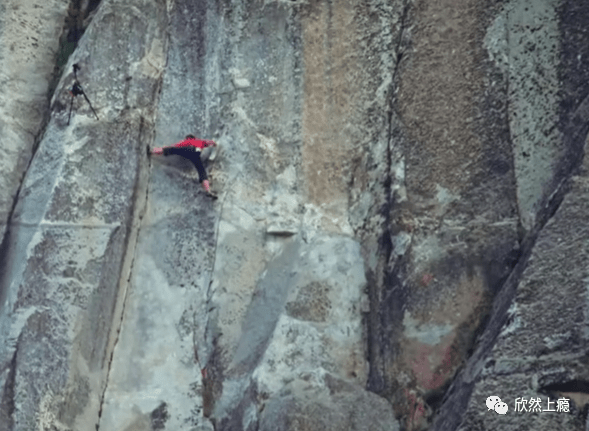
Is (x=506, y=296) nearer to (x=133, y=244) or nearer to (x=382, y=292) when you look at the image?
(x=382, y=292)

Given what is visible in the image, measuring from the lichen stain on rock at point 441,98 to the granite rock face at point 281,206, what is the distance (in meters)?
0.02

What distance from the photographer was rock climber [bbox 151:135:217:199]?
969 centimetres

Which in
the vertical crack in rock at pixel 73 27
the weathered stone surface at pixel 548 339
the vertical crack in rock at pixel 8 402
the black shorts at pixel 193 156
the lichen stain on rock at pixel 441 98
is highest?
the vertical crack in rock at pixel 73 27

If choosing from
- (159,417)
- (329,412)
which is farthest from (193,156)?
(329,412)

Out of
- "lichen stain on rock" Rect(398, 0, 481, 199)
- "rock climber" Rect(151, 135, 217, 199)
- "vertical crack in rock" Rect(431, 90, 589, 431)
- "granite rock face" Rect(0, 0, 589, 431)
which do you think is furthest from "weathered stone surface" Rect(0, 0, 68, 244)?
"vertical crack in rock" Rect(431, 90, 589, 431)

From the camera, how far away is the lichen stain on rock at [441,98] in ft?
29.1

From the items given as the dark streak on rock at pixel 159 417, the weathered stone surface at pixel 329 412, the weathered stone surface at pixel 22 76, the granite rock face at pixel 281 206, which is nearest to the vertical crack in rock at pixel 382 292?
the granite rock face at pixel 281 206

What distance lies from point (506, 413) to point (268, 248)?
123 inches

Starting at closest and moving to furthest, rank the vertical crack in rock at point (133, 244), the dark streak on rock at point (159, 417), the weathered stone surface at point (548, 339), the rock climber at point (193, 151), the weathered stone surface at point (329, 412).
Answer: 1. the weathered stone surface at point (548, 339)
2. the weathered stone surface at point (329, 412)
3. the dark streak on rock at point (159, 417)
4. the vertical crack in rock at point (133, 244)
5. the rock climber at point (193, 151)

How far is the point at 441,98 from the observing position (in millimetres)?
9117

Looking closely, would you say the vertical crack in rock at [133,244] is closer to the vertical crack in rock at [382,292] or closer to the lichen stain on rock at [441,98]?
the vertical crack in rock at [382,292]

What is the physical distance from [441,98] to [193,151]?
2106 mm

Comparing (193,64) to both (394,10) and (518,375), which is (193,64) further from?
(518,375)

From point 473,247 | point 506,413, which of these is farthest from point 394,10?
point 506,413
